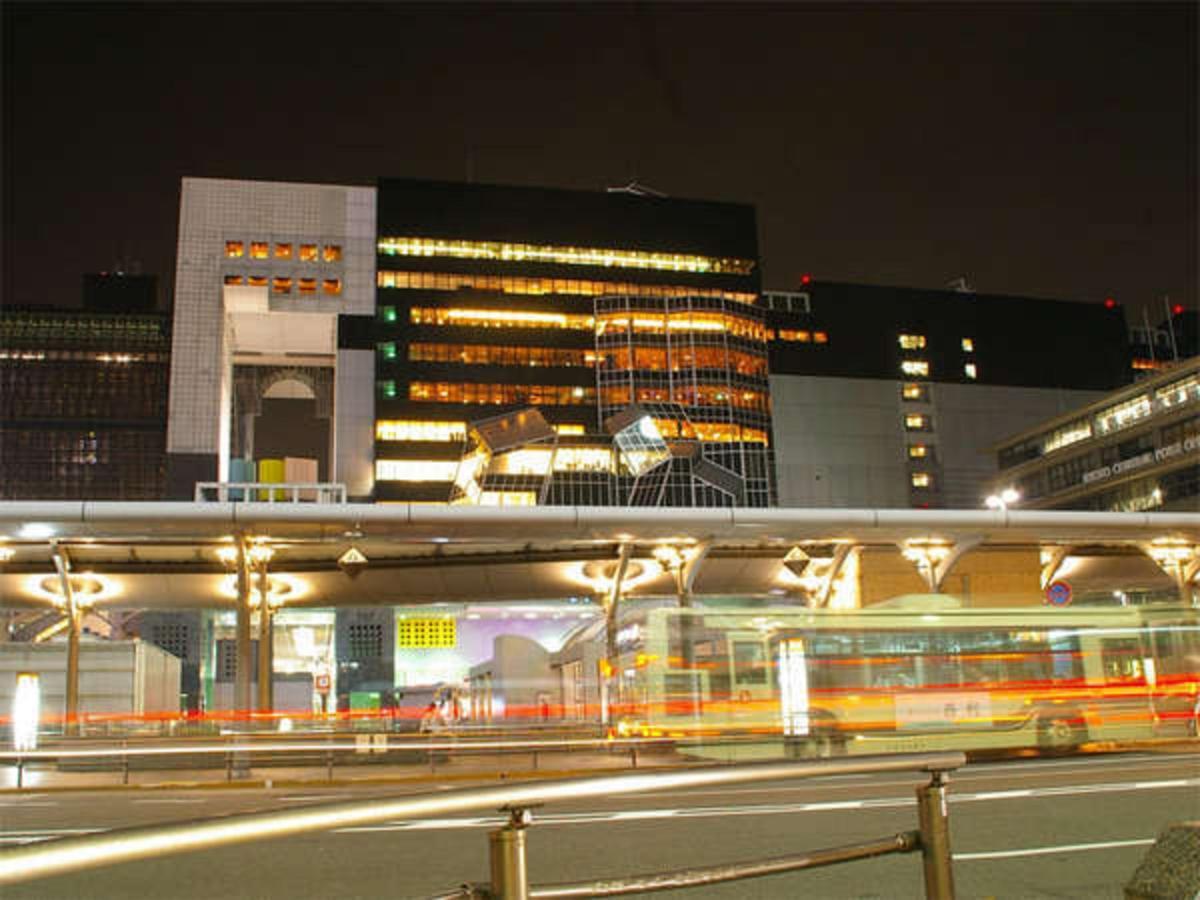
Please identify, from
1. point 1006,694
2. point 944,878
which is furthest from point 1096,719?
point 944,878

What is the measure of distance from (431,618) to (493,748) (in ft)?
243

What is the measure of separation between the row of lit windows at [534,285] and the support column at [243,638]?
8561cm

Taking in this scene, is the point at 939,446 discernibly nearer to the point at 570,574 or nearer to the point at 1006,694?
the point at 570,574

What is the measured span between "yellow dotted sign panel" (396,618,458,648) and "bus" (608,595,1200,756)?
254 feet

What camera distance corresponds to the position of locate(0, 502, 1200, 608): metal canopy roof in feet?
91.4

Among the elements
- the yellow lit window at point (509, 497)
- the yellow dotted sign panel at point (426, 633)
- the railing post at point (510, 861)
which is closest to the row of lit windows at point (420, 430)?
the yellow lit window at point (509, 497)

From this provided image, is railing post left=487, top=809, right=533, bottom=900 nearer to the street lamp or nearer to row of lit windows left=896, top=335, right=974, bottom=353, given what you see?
the street lamp

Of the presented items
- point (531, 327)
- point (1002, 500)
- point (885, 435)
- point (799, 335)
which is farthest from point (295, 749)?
point (799, 335)

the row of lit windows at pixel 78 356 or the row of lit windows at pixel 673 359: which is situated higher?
the row of lit windows at pixel 78 356

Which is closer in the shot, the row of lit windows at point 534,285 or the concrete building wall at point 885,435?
the row of lit windows at point 534,285

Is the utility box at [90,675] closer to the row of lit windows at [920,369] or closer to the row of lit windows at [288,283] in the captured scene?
the row of lit windows at [288,283]

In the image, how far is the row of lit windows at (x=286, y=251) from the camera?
11162 cm

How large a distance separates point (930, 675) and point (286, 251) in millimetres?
102176

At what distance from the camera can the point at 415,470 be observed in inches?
4281
